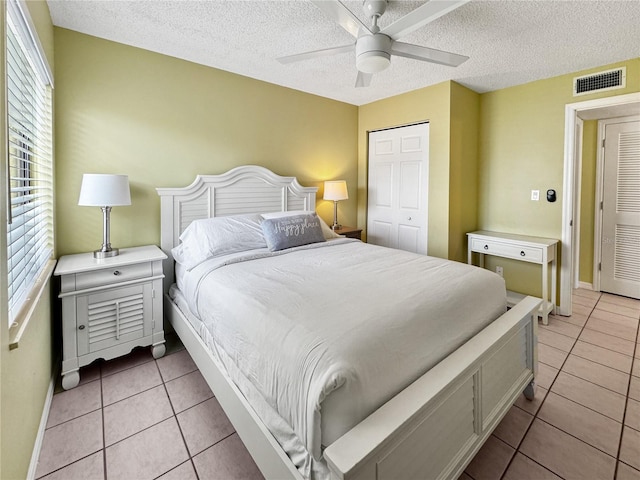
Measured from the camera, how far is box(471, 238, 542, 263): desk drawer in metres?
3.13

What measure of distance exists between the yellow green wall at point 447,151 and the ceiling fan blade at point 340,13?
1906mm

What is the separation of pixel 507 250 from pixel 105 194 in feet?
11.8

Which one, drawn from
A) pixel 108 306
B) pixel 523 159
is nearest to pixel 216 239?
pixel 108 306

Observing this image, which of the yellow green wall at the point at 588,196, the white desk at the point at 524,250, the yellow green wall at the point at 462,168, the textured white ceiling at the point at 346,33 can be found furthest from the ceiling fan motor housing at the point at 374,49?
the yellow green wall at the point at 588,196

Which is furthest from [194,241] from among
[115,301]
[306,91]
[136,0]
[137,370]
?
[306,91]

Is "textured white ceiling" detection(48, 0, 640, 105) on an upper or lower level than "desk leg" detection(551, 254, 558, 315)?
upper

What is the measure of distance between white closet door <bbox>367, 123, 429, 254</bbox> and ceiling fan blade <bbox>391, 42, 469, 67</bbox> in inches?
61.9

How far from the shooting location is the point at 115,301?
89.0 inches

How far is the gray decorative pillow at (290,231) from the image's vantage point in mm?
2723

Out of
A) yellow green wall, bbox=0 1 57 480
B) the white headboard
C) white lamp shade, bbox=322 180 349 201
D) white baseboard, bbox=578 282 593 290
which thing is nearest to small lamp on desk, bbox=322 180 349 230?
white lamp shade, bbox=322 180 349 201

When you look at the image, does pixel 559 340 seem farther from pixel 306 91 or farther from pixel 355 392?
pixel 306 91

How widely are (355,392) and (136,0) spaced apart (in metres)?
2.51

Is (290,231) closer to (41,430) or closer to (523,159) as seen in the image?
(41,430)

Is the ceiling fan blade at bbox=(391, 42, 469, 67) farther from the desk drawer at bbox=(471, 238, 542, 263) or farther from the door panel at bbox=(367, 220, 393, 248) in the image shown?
the door panel at bbox=(367, 220, 393, 248)
